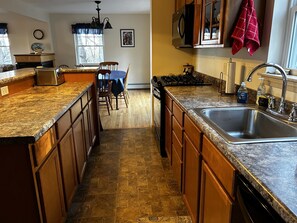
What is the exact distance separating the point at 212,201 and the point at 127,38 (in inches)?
261

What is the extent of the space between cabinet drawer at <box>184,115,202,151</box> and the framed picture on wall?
19.5ft

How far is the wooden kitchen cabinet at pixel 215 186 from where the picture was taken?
3.36 ft

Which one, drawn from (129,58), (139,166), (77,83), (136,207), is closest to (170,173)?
(139,166)

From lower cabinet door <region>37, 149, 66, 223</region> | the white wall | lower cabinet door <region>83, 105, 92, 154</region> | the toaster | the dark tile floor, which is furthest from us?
the white wall

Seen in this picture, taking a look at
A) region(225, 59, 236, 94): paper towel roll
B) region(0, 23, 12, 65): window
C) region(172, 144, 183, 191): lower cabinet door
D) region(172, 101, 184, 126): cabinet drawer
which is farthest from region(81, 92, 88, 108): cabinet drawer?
region(0, 23, 12, 65): window

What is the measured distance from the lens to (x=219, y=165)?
3.70 feet

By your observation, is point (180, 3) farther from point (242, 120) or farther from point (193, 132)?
point (193, 132)

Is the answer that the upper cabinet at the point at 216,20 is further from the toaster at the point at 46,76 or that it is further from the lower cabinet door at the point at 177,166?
the toaster at the point at 46,76

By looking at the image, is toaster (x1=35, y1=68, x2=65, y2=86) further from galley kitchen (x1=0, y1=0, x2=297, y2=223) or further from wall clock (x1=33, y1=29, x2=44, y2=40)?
wall clock (x1=33, y1=29, x2=44, y2=40)

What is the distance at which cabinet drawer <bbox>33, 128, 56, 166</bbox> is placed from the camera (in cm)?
123

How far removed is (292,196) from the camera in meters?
Answer: 0.69

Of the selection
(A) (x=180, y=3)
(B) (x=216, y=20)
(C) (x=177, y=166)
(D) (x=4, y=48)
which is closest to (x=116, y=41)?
(D) (x=4, y=48)

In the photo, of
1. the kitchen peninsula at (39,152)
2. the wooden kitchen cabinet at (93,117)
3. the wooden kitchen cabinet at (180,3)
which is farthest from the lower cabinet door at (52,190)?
the wooden kitchen cabinet at (180,3)

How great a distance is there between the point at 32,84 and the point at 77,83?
20.0 inches
